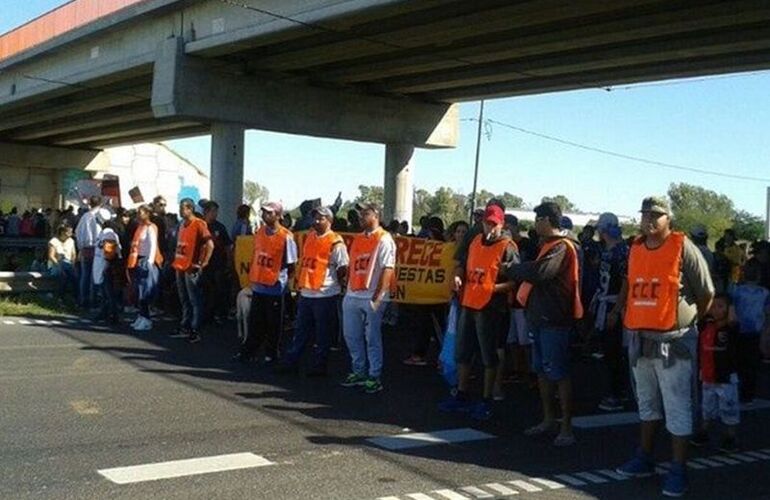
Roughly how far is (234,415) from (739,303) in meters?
5.16

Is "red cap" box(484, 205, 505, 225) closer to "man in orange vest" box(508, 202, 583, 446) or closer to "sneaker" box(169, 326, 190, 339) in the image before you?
"man in orange vest" box(508, 202, 583, 446)

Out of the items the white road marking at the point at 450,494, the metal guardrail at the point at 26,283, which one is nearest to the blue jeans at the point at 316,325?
the white road marking at the point at 450,494

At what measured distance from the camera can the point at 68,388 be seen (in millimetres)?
9922

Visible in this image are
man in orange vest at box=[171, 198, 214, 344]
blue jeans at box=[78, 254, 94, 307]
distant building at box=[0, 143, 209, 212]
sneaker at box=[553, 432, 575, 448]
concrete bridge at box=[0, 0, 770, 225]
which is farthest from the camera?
distant building at box=[0, 143, 209, 212]

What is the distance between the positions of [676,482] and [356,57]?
1767cm

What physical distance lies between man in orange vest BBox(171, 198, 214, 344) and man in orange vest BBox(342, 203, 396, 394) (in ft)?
11.1

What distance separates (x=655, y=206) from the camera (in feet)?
23.4

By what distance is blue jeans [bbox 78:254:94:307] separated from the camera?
55.5 ft

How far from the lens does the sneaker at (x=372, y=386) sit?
1026 cm

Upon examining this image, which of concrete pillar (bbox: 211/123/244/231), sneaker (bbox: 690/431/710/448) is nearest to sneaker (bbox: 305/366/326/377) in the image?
sneaker (bbox: 690/431/710/448)

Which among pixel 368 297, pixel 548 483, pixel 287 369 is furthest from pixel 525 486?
pixel 287 369

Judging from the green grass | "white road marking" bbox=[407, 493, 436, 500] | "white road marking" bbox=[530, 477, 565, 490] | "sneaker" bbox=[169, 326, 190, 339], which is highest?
the green grass

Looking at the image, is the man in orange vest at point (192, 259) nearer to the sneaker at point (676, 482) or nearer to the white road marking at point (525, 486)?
the white road marking at point (525, 486)

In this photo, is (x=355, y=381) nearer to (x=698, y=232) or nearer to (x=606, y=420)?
(x=606, y=420)
